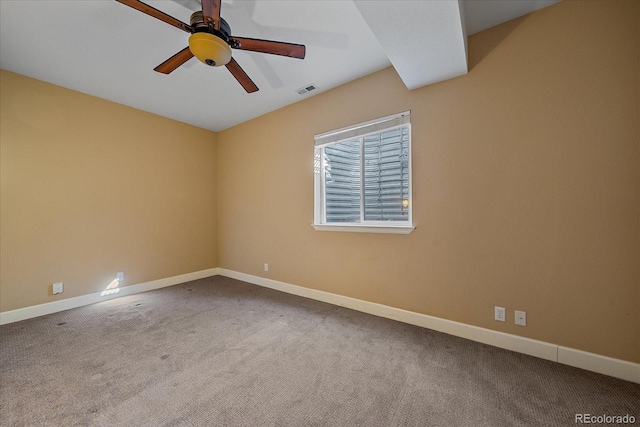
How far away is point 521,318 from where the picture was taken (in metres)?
2.00

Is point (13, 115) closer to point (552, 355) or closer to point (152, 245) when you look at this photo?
point (152, 245)

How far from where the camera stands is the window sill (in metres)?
2.55

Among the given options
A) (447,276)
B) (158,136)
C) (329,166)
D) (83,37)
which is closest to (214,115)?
(158,136)

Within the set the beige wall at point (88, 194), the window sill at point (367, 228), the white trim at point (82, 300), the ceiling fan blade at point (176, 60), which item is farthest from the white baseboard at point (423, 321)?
the ceiling fan blade at point (176, 60)

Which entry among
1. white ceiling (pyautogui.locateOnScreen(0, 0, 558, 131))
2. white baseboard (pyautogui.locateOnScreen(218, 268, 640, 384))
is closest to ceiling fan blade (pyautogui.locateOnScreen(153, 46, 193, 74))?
white ceiling (pyautogui.locateOnScreen(0, 0, 558, 131))

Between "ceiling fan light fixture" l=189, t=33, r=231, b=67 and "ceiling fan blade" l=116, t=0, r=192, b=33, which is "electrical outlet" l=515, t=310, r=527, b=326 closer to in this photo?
"ceiling fan light fixture" l=189, t=33, r=231, b=67

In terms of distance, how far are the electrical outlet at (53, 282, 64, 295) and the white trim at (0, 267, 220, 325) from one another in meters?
0.11

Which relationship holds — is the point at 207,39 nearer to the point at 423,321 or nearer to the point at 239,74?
the point at 239,74

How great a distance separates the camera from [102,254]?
3.37 metres

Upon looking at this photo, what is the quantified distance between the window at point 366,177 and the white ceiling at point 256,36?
572 mm

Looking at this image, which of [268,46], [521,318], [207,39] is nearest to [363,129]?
[268,46]

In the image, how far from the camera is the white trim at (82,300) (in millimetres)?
2707

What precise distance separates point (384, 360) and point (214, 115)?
3981mm

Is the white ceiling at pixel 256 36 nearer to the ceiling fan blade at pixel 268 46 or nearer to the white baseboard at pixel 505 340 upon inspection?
the ceiling fan blade at pixel 268 46
